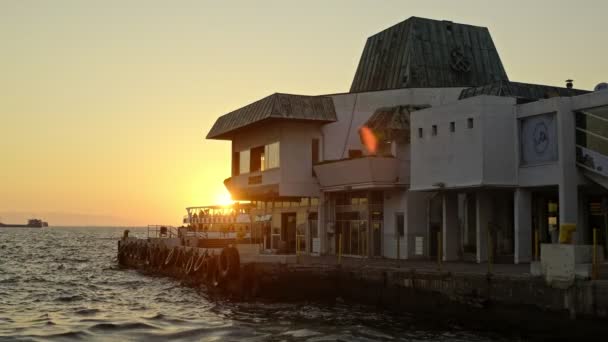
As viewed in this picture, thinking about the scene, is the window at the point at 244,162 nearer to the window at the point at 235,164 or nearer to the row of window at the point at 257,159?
the row of window at the point at 257,159

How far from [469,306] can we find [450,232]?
40.2ft

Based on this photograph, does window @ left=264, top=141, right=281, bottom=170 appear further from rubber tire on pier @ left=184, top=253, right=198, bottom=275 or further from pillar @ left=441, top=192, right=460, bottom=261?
pillar @ left=441, top=192, right=460, bottom=261

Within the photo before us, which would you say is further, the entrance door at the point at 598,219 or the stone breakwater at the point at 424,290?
the entrance door at the point at 598,219

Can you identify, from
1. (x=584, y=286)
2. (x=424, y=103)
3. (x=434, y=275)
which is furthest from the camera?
(x=424, y=103)

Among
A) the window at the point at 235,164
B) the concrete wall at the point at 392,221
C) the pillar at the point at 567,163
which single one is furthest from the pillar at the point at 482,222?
the window at the point at 235,164

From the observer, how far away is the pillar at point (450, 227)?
3788cm

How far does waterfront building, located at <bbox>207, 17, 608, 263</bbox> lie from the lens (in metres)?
32.7

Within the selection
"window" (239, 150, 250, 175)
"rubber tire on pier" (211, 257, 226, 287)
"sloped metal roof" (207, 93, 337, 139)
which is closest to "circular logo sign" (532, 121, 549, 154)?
"sloped metal roof" (207, 93, 337, 139)

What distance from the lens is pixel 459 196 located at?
3997cm

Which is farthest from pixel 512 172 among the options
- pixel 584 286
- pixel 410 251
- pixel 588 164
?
pixel 584 286

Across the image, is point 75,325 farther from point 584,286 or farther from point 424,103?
point 424,103

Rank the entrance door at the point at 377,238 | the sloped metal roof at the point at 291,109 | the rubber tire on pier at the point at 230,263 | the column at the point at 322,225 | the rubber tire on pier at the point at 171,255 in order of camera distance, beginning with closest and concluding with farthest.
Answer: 1. the rubber tire on pier at the point at 230,263
2. the entrance door at the point at 377,238
3. the sloped metal roof at the point at 291,109
4. the column at the point at 322,225
5. the rubber tire on pier at the point at 171,255

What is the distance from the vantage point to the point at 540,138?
33031mm

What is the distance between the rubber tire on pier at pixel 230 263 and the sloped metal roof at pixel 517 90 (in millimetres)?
18342
